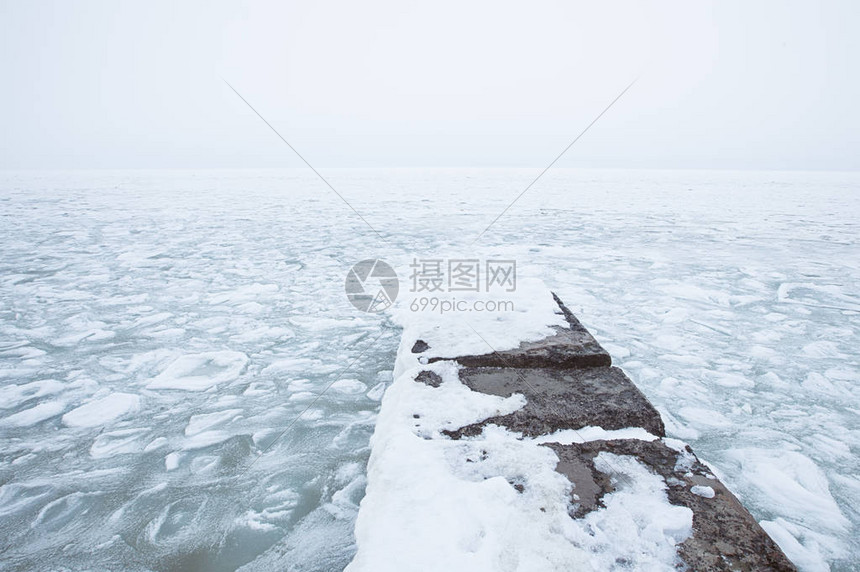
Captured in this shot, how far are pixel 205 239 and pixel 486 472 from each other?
5.64 m

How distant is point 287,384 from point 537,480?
4.49ft

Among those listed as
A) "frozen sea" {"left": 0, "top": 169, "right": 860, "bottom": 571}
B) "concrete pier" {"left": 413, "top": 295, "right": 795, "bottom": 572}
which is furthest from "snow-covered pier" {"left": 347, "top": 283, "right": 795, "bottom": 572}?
"frozen sea" {"left": 0, "top": 169, "right": 860, "bottom": 571}

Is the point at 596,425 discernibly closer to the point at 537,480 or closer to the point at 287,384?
the point at 537,480

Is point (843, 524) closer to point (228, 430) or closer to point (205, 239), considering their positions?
point (228, 430)

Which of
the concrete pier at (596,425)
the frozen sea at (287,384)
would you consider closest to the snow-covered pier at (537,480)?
the concrete pier at (596,425)

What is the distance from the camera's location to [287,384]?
2117 millimetres

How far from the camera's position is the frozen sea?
52.6 inches

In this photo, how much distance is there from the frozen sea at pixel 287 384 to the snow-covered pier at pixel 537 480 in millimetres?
287

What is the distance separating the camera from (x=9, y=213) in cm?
800

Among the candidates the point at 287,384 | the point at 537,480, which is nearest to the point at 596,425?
the point at 537,480

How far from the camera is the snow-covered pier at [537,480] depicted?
3.20 ft

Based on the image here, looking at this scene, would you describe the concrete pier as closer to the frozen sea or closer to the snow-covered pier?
the snow-covered pier

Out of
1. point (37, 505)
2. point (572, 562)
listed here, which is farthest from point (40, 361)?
point (572, 562)

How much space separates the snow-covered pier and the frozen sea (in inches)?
11.3
